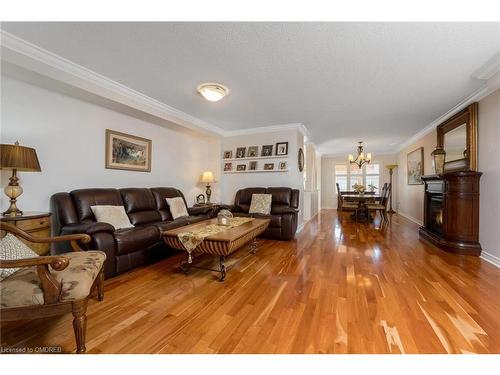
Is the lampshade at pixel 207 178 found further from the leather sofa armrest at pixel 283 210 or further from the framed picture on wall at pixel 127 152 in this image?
the leather sofa armrest at pixel 283 210

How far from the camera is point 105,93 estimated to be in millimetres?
2721

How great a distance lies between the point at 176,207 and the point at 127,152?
124 cm

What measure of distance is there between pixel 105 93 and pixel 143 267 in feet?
7.57

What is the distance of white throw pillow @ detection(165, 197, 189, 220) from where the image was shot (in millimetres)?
3654

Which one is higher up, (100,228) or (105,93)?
(105,93)

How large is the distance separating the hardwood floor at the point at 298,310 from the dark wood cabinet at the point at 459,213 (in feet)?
1.00

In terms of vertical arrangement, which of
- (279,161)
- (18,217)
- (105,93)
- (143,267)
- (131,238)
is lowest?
(143,267)

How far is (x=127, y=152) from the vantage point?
3.56m

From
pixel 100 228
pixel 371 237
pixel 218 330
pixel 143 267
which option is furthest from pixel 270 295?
pixel 371 237

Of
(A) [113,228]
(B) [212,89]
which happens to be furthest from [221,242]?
(B) [212,89]

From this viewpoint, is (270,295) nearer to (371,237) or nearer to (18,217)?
(18,217)

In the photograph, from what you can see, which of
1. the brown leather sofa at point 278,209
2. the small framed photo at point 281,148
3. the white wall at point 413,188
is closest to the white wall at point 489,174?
the white wall at point 413,188
